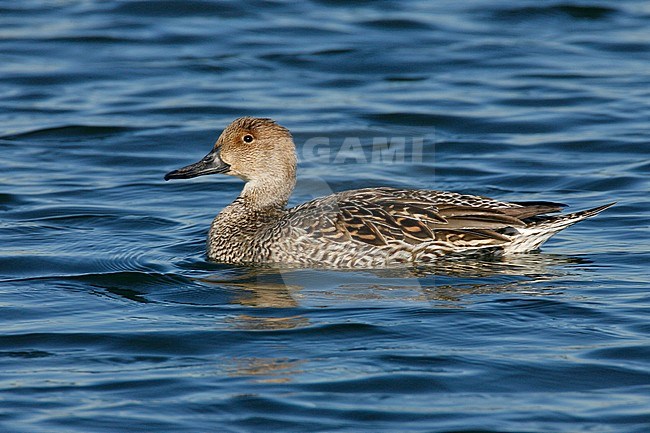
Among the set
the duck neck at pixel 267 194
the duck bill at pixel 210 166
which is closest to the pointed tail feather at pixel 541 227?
the duck neck at pixel 267 194

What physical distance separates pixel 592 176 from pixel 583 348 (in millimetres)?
5223

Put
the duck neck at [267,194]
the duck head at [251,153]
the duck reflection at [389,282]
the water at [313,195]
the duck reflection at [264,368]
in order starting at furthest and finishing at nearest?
the duck neck at [267,194] → the duck head at [251,153] → the duck reflection at [389,282] → the duck reflection at [264,368] → the water at [313,195]

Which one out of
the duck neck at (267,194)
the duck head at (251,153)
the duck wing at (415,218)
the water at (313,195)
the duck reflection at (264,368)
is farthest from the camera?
the duck neck at (267,194)

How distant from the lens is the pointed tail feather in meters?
9.49

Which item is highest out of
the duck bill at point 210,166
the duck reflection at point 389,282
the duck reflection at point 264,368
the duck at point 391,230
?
the duck bill at point 210,166

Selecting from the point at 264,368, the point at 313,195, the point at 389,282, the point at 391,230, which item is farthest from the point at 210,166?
the point at 264,368

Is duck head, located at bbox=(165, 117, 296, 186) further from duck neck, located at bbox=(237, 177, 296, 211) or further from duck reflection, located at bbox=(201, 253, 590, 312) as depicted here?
duck reflection, located at bbox=(201, 253, 590, 312)

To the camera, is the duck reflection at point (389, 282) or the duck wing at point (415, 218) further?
the duck wing at point (415, 218)

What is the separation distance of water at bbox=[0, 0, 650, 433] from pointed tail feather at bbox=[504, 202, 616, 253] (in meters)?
0.16

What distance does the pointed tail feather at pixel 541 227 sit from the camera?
9.49 m

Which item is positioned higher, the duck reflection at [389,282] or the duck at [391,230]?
the duck at [391,230]

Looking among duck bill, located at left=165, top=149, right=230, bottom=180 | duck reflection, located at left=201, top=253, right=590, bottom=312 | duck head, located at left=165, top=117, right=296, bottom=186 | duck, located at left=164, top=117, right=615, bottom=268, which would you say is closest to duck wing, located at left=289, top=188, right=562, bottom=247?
duck, located at left=164, top=117, right=615, bottom=268

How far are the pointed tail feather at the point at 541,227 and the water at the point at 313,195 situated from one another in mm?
159

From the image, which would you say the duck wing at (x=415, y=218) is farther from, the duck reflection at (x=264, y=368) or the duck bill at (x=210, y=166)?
the duck reflection at (x=264, y=368)
